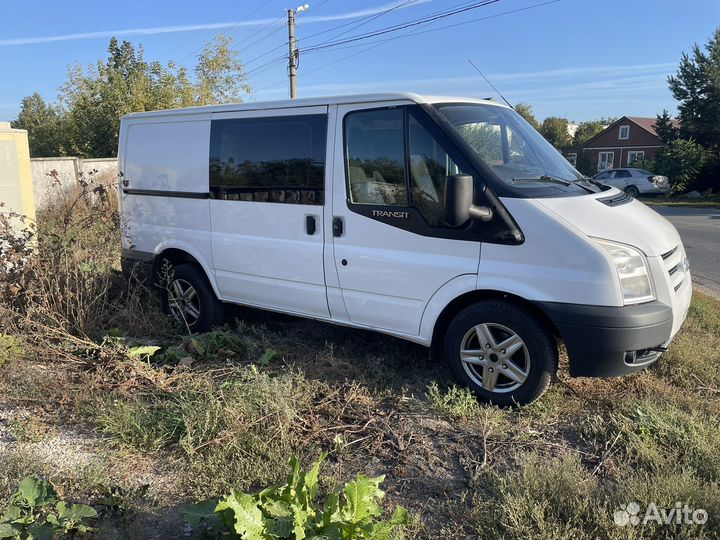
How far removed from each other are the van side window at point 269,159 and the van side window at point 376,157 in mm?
268

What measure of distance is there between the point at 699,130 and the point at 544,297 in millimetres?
35342

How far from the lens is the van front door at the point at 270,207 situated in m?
4.61

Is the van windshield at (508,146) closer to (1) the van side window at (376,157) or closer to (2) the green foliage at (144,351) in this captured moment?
→ (1) the van side window at (376,157)

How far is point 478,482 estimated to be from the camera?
3.08 metres

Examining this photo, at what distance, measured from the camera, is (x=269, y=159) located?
4879 mm

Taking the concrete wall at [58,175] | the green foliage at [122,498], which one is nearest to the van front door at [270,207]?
the green foliage at [122,498]

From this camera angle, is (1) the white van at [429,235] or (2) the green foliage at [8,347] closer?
(1) the white van at [429,235]

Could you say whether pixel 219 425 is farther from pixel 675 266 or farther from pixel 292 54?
pixel 292 54

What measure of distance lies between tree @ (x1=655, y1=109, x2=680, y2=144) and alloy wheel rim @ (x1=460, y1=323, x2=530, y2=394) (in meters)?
36.1

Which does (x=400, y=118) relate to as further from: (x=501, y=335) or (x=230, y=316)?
(x=230, y=316)

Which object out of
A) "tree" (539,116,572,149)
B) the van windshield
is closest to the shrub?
the van windshield

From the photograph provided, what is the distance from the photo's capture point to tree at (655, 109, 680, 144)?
34.4 metres

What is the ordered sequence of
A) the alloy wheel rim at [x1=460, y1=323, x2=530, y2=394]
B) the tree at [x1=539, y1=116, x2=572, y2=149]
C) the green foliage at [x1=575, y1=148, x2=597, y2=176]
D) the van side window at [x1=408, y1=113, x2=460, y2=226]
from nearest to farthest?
the alloy wheel rim at [x1=460, y1=323, x2=530, y2=394] → the van side window at [x1=408, y1=113, x2=460, y2=226] → the green foliage at [x1=575, y1=148, x2=597, y2=176] → the tree at [x1=539, y1=116, x2=572, y2=149]

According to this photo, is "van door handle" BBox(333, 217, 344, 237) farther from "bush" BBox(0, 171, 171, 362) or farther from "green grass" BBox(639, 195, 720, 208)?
"green grass" BBox(639, 195, 720, 208)
